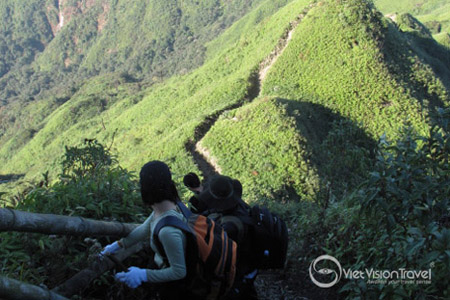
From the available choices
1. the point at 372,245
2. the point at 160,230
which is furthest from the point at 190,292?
the point at 372,245

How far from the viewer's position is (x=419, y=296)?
3.47 m

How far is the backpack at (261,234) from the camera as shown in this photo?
120 inches

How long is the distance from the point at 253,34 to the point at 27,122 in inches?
2626

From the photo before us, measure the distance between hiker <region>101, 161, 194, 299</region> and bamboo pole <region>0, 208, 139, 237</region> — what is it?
0.52 m

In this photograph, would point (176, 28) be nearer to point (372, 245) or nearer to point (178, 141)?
point (178, 141)

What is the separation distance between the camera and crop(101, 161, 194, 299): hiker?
227cm

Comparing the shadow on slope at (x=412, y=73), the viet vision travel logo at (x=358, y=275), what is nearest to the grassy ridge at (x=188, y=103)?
the shadow on slope at (x=412, y=73)

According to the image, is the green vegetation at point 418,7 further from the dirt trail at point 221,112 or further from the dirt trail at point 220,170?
the dirt trail at point 220,170

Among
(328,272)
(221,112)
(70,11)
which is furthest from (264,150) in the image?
(70,11)

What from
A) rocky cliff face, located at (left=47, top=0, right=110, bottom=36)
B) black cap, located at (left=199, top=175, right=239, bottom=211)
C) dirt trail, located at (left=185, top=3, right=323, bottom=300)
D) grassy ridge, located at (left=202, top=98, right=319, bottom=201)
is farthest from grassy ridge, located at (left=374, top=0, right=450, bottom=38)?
rocky cliff face, located at (left=47, top=0, right=110, bottom=36)

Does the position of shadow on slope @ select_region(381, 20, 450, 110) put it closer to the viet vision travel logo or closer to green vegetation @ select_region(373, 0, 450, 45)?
the viet vision travel logo

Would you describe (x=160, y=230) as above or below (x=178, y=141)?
above

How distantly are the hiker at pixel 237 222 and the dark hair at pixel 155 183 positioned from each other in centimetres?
65

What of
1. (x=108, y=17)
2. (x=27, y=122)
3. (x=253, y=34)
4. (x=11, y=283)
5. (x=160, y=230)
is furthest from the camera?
(x=108, y=17)
